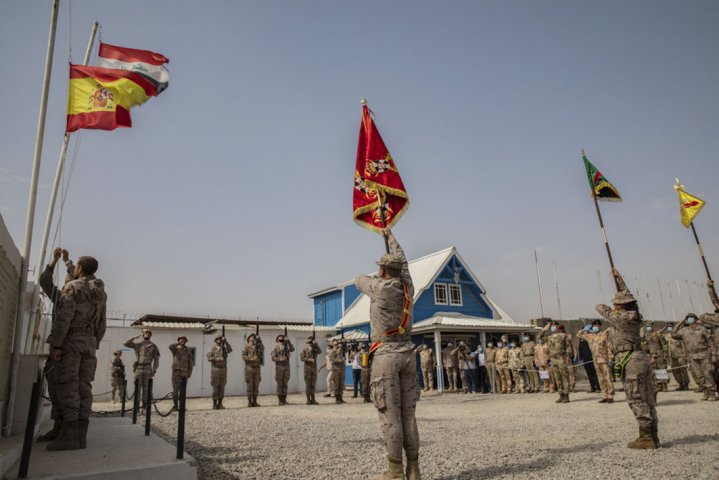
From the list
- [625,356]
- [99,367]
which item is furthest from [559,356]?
[99,367]

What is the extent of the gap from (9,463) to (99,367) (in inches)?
634

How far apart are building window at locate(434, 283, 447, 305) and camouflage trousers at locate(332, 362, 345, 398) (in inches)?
332

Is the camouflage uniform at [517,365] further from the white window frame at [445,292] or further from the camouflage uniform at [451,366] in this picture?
the white window frame at [445,292]

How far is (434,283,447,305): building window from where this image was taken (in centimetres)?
2297

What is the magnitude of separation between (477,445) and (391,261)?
3261 millimetres

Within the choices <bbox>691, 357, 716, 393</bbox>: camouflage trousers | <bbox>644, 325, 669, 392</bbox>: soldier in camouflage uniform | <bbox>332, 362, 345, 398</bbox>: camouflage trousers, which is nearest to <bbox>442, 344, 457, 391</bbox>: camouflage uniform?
<bbox>332, 362, 345, 398</bbox>: camouflage trousers

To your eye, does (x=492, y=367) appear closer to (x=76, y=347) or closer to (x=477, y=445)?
(x=477, y=445)

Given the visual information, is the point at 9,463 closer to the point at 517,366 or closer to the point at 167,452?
the point at 167,452

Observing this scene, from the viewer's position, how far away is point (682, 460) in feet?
16.5

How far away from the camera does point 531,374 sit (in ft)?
55.7

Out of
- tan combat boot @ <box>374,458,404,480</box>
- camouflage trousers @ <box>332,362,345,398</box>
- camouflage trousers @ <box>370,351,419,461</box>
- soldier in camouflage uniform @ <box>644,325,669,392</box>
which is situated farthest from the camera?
camouflage trousers @ <box>332,362,345,398</box>

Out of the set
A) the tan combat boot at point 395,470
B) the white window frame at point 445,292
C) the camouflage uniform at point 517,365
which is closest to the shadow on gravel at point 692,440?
the tan combat boot at point 395,470

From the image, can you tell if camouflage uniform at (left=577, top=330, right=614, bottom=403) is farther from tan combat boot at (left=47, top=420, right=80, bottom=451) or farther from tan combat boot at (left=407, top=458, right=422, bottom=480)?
tan combat boot at (left=47, top=420, right=80, bottom=451)

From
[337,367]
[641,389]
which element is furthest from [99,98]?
[337,367]
